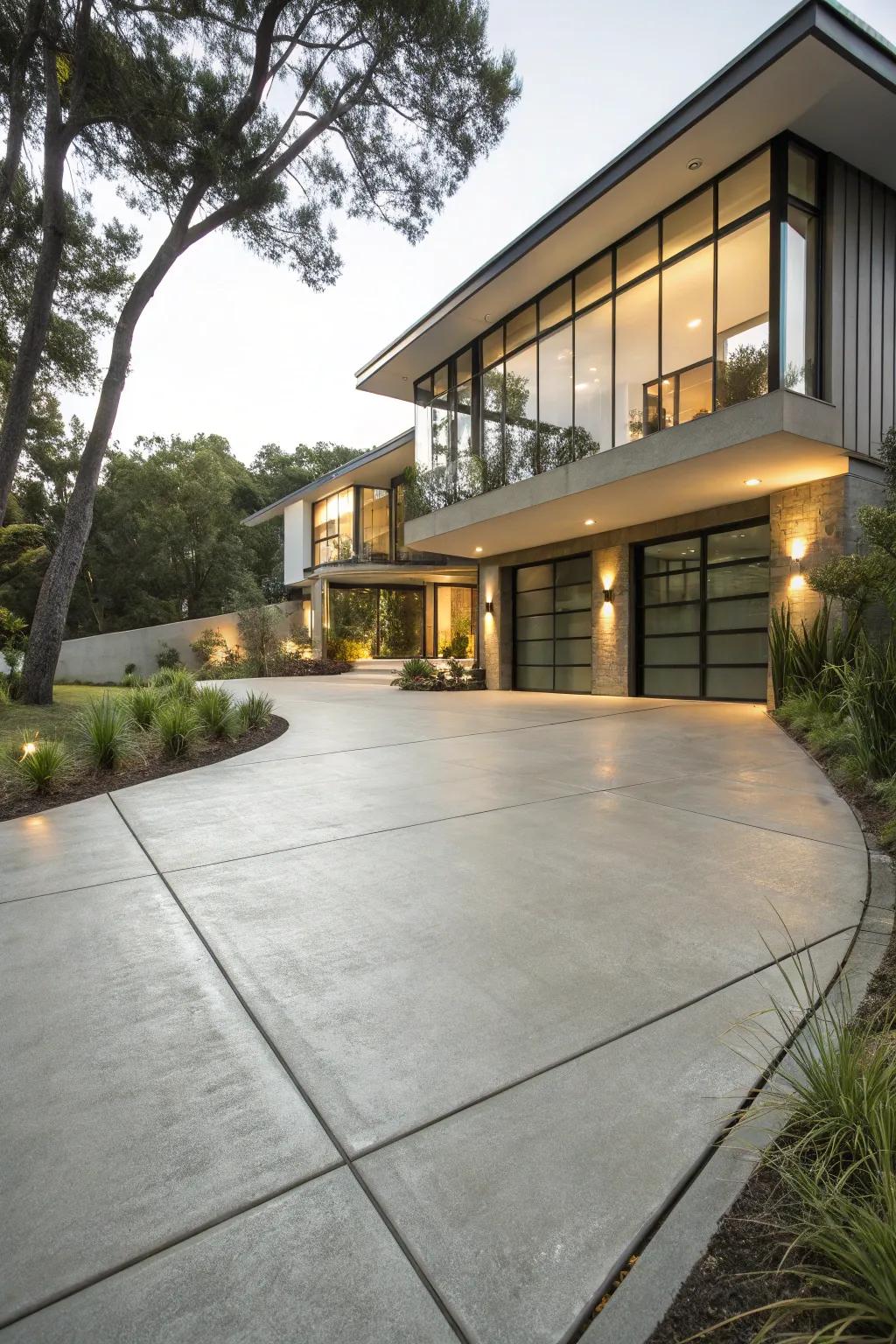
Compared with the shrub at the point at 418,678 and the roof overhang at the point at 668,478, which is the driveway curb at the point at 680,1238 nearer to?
the roof overhang at the point at 668,478

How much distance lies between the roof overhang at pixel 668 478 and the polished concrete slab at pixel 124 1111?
315 inches

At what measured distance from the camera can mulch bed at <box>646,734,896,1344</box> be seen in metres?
1.08

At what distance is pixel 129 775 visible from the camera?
562cm

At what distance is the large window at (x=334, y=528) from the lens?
72.5 feet

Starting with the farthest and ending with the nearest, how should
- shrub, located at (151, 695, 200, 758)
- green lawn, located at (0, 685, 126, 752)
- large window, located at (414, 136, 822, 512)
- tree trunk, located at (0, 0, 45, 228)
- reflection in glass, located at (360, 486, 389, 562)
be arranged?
reflection in glass, located at (360, 486, 389, 562) < tree trunk, located at (0, 0, 45, 228) < large window, located at (414, 136, 822, 512) < green lawn, located at (0, 685, 126, 752) < shrub, located at (151, 695, 200, 758)

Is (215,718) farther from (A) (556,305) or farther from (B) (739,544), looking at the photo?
(A) (556,305)

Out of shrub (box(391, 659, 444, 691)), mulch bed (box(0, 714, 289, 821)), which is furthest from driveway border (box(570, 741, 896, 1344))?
shrub (box(391, 659, 444, 691))

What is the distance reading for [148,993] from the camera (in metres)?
2.19

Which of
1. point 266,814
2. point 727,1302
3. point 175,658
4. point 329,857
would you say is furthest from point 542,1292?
point 175,658

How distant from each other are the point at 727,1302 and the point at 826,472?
9.59 meters

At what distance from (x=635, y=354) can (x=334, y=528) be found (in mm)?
15240

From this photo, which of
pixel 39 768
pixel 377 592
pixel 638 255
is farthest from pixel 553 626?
pixel 39 768

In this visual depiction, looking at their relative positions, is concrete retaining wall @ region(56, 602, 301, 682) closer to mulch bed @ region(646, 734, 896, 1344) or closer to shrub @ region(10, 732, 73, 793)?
shrub @ region(10, 732, 73, 793)

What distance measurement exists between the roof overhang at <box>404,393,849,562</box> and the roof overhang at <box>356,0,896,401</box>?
311cm
